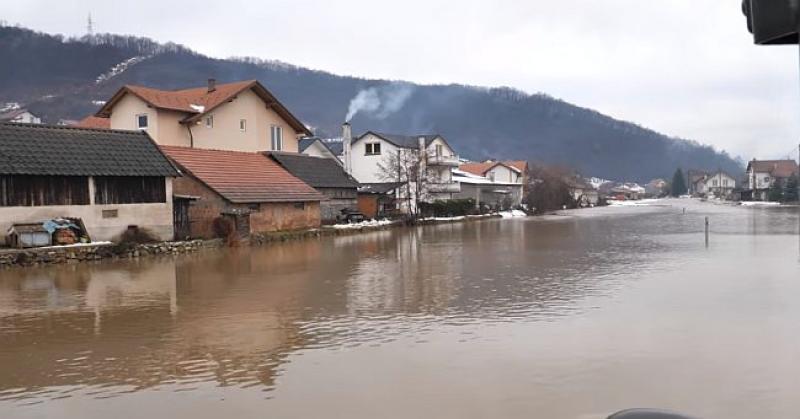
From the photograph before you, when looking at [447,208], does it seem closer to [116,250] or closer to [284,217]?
[284,217]

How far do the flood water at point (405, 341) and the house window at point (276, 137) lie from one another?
20.6 m

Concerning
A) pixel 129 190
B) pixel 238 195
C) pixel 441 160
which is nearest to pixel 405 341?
pixel 129 190

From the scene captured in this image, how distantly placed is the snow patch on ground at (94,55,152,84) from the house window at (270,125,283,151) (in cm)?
13223

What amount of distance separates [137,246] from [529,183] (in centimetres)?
5764

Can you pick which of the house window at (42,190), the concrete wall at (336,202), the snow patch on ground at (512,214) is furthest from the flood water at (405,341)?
the snow patch on ground at (512,214)

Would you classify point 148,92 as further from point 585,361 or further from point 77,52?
point 77,52

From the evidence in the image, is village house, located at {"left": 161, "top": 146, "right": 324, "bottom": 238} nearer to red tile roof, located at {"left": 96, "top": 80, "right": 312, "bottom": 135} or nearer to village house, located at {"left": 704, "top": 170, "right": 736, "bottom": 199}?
red tile roof, located at {"left": 96, "top": 80, "right": 312, "bottom": 135}

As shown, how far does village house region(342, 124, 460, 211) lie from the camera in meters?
44.8

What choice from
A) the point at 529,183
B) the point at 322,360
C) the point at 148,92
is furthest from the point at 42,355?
the point at 529,183

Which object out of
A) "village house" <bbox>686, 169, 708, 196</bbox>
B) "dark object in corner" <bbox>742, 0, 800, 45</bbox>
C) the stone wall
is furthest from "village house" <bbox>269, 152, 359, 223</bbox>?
"village house" <bbox>686, 169, 708, 196</bbox>

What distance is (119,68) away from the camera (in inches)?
6585

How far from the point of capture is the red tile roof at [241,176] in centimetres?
2552

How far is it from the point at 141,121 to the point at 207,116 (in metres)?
3.16

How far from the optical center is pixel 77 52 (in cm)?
17088
